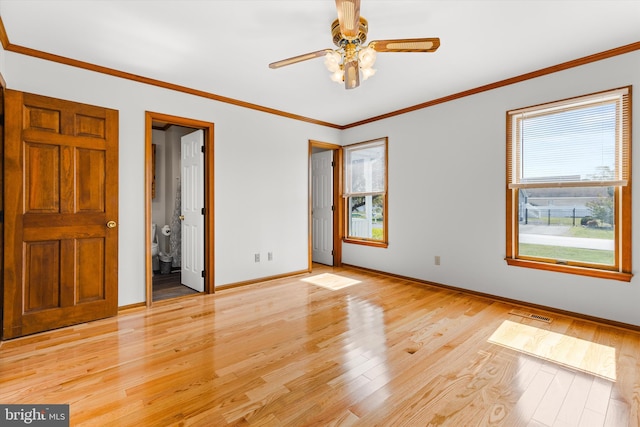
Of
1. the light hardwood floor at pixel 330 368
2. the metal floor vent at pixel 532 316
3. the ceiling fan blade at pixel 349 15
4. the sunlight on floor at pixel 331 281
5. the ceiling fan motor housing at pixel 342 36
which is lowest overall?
the light hardwood floor at pixel 330 368

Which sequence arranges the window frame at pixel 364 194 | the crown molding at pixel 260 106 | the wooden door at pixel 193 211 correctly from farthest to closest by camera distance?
the window frame at pixel 364 194 < the wooden door at pixel 193 211 < the crown molding at pixel 260 106

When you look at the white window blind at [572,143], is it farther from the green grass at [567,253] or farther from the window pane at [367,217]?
the window pane at [367,217]

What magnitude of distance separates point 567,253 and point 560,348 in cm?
122

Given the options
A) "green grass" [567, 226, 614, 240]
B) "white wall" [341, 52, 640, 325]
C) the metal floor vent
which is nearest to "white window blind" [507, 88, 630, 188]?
"white wall" [341, 52, 640, 325]

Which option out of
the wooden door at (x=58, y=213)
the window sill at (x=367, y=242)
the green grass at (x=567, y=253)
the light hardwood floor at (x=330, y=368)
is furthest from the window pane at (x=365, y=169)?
the wooden door at (x=58, y=213)

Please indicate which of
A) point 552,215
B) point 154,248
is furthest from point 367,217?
point 154,248

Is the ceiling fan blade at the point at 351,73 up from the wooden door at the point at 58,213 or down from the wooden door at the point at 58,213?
up

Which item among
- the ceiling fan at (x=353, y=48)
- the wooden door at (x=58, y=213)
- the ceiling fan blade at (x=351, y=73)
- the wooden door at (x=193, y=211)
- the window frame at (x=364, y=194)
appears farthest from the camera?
the window frame at (x=364, y=194)

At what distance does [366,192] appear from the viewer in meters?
5.09

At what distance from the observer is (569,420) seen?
1.58 m

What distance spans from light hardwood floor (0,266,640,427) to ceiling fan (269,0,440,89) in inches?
85.0

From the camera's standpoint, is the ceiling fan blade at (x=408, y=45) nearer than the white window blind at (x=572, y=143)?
Yes

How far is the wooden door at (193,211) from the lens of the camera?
391 centimetres

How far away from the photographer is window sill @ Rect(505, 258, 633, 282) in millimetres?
2745
